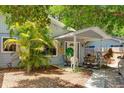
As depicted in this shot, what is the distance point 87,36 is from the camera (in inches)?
762

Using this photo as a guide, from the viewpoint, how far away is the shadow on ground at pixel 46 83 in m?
12.4

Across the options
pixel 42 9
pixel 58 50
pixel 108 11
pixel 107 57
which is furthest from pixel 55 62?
pixel 42 9

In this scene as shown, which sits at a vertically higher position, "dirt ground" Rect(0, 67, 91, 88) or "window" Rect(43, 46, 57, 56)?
"window" Rect(43, 46, 57, 56)

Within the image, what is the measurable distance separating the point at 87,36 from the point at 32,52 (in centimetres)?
425

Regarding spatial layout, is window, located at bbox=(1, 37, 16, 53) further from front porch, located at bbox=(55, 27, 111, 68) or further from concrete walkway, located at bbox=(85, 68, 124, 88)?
concrete walkway, located at bbox=(85, 68, 124, 88)

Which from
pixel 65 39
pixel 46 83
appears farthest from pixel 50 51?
pixel 46 83

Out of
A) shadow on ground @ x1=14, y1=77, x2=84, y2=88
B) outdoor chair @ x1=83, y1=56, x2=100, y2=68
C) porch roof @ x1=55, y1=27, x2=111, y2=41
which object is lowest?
shadow on ground @ x1=14, y1=77, x2=84, y2=88

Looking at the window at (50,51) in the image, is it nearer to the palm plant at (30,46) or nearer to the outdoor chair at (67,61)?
the outdoor chair at (67,61)

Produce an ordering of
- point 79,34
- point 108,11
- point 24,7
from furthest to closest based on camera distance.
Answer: point 79,34 < point 108,11 < point 24,7

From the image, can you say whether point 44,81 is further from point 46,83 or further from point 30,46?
point 30,46

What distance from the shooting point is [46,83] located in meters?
13.2

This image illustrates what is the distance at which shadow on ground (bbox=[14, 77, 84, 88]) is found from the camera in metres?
12.4

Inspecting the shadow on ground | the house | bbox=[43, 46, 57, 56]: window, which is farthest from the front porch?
the shadow on ground
